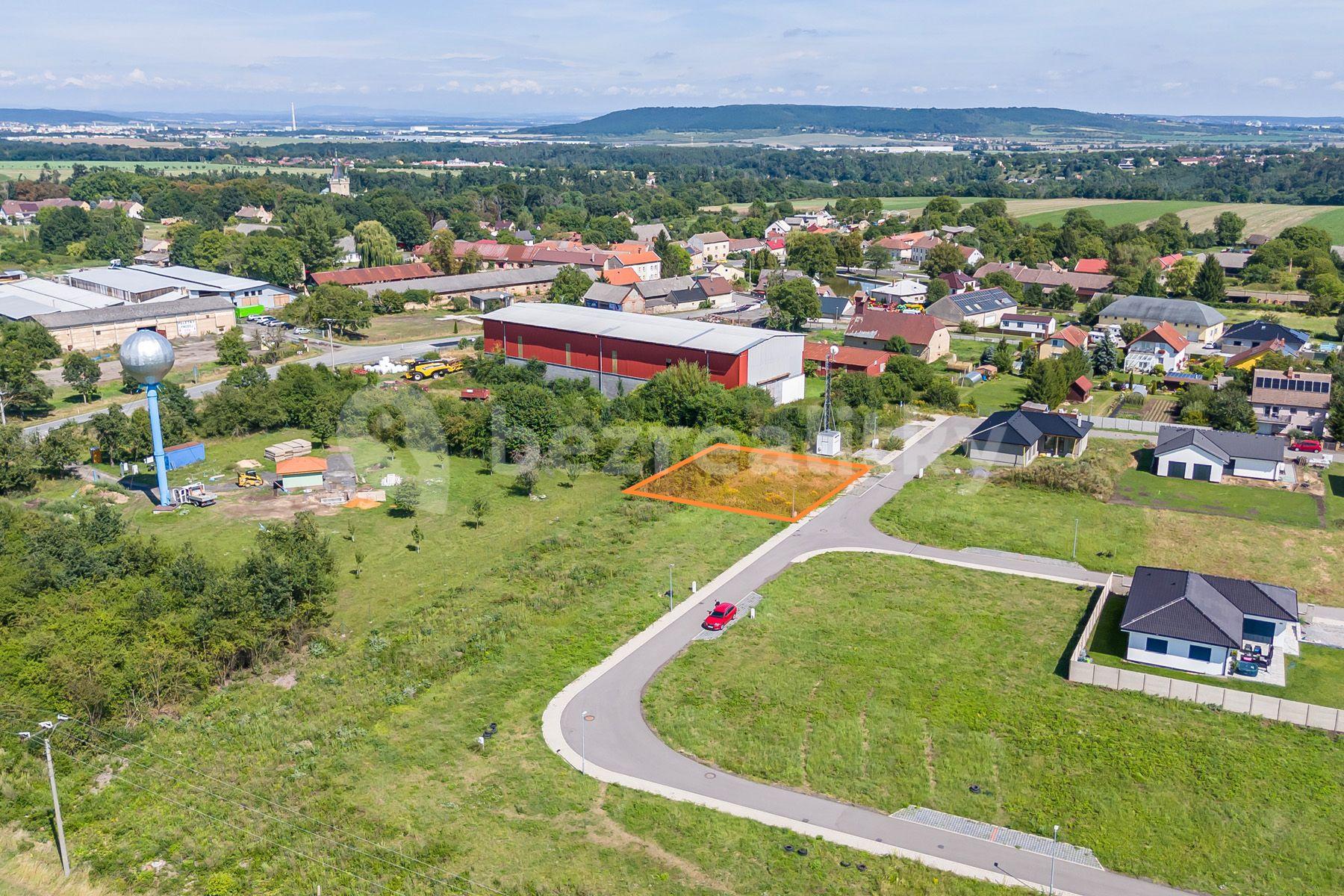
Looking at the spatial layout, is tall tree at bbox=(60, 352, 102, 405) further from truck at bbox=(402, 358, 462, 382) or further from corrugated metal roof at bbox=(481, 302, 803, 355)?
corrugated metal roof at bbox=(481, 302, 803, 355)

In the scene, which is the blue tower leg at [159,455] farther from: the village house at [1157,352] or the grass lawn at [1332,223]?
the grass lawn at [1332,223]

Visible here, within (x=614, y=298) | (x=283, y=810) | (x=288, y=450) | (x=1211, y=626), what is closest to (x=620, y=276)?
(x=614, y=298)

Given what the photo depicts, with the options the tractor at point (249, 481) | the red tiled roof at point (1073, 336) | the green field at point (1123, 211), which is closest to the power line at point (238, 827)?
the tractor at point (249, 481)

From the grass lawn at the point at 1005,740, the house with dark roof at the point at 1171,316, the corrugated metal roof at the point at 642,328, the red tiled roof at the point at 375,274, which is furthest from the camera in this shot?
the red tiled roof at the point at 375,274

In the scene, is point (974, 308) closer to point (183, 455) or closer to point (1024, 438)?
point (1024, 438)

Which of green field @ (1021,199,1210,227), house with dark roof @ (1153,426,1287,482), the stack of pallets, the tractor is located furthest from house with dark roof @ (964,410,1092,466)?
green field @ (1021,199,1210,227)

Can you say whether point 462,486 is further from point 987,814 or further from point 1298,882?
point 1298,882
